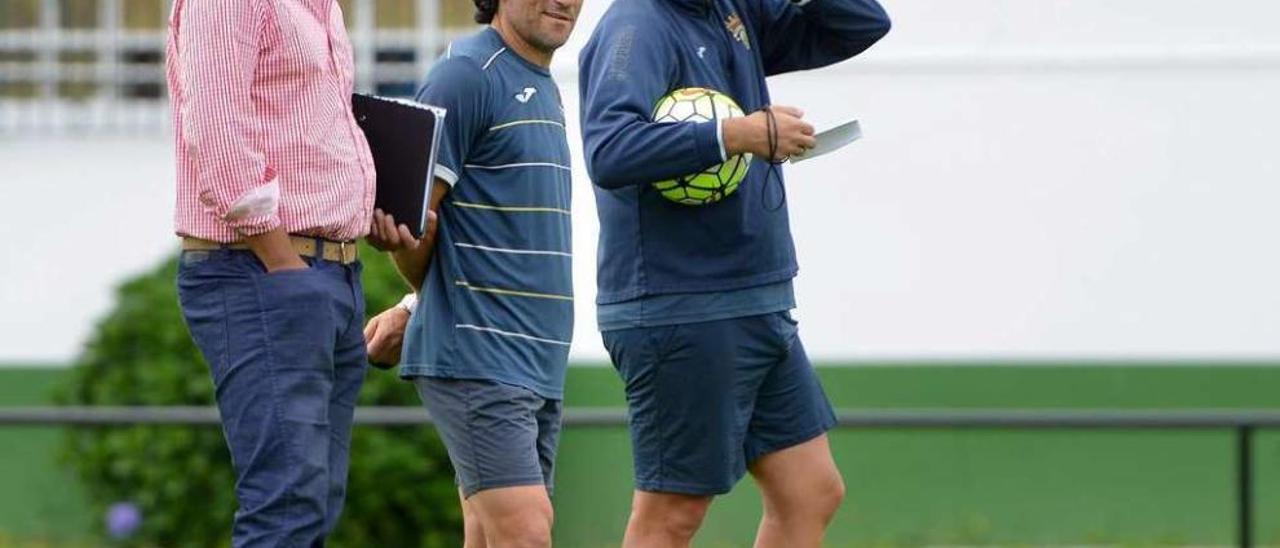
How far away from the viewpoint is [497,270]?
4.75 meters

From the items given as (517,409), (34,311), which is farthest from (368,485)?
(517,409)

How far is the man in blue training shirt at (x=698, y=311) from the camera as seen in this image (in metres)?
4.77

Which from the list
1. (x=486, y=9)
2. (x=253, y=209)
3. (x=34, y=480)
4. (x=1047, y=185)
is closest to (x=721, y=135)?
(x=486, y=9)

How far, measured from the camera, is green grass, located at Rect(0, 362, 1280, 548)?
27.1 ft

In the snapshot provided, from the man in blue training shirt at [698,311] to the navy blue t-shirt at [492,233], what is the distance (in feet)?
0.50

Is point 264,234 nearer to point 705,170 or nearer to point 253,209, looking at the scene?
point 253,209

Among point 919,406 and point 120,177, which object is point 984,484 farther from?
point 120,177

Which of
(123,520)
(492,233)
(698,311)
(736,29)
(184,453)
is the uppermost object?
(736,29)

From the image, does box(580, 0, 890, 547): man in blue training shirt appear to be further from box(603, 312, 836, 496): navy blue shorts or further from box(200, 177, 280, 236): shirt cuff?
box(200, 177, 280, 236): shirt cuff

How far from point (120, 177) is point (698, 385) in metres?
4.97

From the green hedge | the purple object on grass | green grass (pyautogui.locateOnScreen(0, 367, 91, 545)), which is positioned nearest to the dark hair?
the green hedge

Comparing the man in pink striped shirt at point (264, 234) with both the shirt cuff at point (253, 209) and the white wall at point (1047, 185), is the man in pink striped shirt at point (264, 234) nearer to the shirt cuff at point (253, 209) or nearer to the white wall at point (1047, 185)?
the shirt cuff at point (253, 209)

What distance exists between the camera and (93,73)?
9.52 meters

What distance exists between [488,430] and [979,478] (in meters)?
4.01
